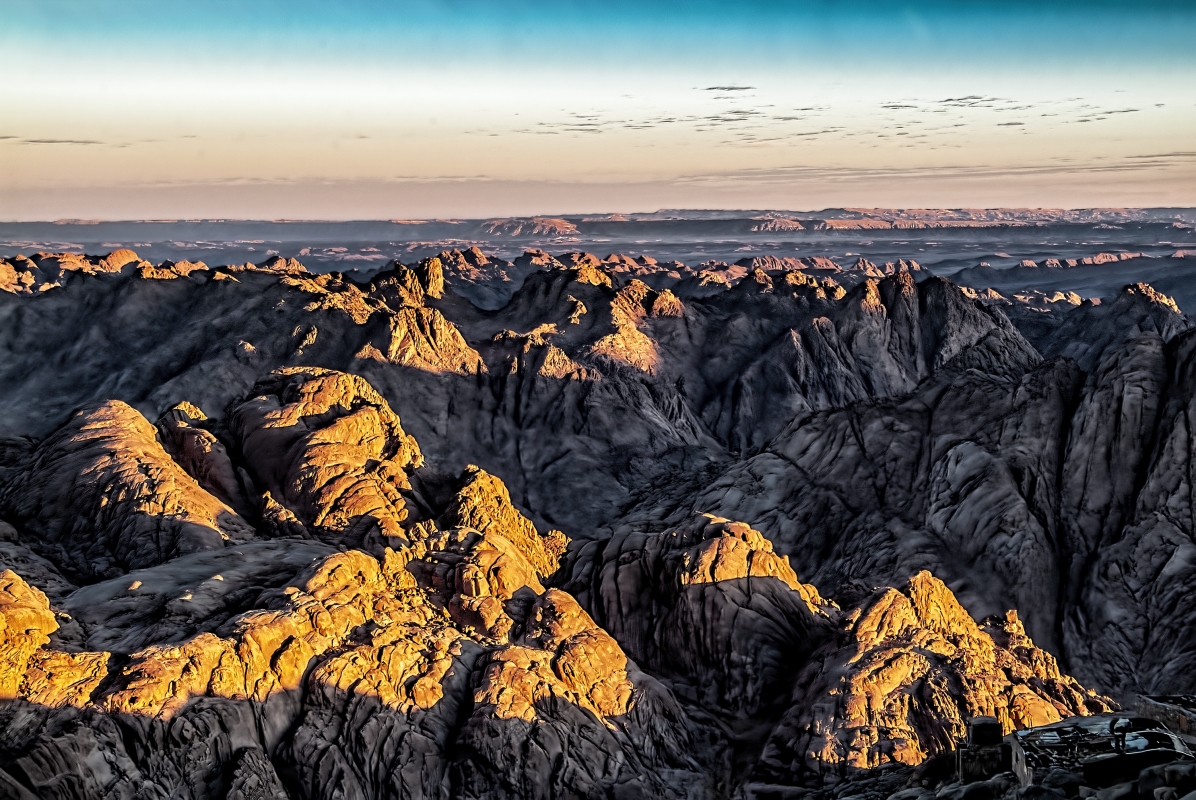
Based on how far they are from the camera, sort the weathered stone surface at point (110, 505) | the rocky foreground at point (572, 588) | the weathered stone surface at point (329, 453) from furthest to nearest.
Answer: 1. the weathered stone surface at point (329, 453)
2. the weathered stone surface at point (110, 505)
3. the rocky foreground at point (572, 588)

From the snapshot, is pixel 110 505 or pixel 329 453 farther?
pixel 329 453

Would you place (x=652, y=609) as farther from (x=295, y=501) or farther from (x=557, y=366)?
(x=557, y=366)

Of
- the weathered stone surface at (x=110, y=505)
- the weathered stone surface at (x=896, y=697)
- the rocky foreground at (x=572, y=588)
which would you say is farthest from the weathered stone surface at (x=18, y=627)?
the weathered stone surface at (x=896, y=697)


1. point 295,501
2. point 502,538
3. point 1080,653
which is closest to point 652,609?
point 502,538

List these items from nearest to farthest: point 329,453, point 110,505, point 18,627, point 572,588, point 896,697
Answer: point 18,627 < point 896,697 < point 110,505 < point 572,588 < point 329,453

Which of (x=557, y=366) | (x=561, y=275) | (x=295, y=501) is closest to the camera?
(x=295, y=501)

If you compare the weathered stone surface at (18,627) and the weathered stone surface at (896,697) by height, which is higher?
the weathered stone surface at (18,627)

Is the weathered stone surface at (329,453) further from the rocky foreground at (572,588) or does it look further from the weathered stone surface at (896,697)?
the weathered stone surface at (896,697)

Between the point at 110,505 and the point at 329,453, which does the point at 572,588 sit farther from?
the point at 110,505

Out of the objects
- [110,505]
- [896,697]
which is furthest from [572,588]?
[110,505]
